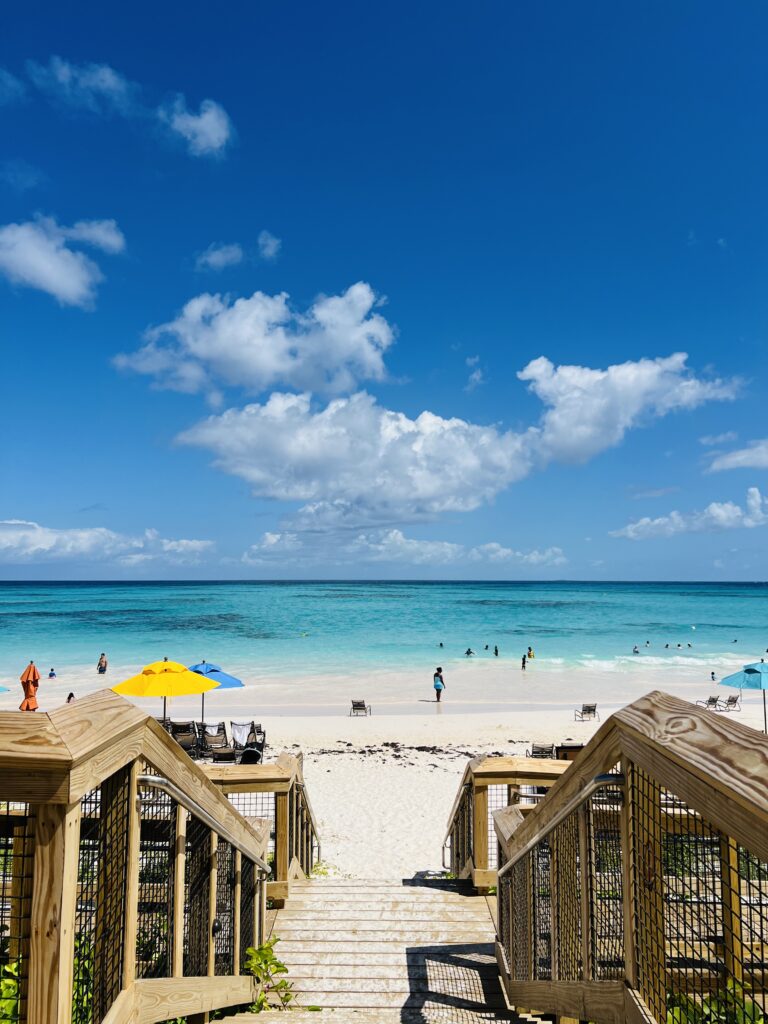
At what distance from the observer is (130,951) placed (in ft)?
7.41

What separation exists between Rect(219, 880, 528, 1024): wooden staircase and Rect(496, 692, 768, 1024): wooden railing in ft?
1.37

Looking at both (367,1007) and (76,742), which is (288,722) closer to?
(367,1007)

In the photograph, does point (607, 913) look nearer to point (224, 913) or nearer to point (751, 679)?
point (224, 913)

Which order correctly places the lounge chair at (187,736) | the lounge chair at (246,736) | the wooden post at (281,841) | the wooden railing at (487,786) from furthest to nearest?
the lounge chair at (246,736) → the lounge chair at (187,736) → the wooden railing at (487,786) → the wooden post at (281,841)

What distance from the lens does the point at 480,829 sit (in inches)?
227

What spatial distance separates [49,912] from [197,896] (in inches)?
79.6

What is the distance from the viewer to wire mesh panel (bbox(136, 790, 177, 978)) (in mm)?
2807

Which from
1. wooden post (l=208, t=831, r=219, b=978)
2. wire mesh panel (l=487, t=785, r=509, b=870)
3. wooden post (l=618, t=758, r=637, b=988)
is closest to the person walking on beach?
wire mesh panel (l=487, t=785, r=509, b=870)

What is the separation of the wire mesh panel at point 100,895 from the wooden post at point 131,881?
0.01 meters

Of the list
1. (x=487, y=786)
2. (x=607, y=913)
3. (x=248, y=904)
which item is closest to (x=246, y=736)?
(x=487, y=786)

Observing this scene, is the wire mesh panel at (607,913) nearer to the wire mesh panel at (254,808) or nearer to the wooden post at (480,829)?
the wooden post at (480,829)

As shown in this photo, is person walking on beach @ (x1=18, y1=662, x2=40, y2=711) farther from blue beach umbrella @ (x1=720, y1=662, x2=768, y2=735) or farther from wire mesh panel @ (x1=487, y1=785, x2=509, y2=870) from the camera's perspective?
blue beach umbrella @ (x1=720, y1=662, x2=768, y2=735)

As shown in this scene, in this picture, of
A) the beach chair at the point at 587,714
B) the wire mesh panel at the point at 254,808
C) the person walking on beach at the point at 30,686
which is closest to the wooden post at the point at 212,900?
the wire mesh panel at the point at 254,808

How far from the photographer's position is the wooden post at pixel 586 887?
2.57 metres
